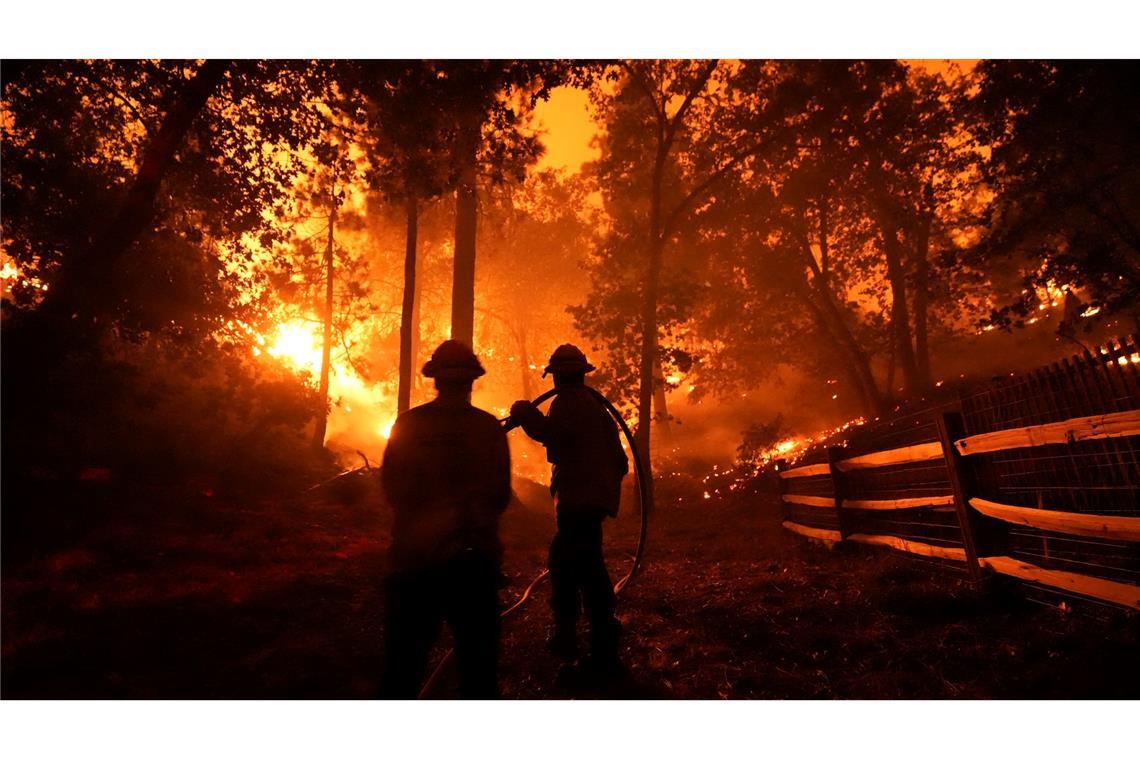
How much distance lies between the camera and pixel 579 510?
4090 mm

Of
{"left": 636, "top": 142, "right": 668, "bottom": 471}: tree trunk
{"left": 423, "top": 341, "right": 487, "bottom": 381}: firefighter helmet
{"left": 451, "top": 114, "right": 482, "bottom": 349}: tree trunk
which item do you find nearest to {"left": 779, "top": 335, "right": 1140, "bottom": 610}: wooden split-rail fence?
{"left": 423, "top": 341, "right": 487, "bottom": 381}: firefighter helmet

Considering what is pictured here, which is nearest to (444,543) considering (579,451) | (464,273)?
(579,451)

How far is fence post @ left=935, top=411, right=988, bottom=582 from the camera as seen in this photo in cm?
507

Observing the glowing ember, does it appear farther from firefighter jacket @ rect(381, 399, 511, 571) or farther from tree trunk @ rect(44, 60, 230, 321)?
firefighter jacket @ rect(381, 399, 511, 571)

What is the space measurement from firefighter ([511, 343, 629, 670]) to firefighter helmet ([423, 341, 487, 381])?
0.87m

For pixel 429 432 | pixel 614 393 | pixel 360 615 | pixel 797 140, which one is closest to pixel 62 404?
pixel 360 615

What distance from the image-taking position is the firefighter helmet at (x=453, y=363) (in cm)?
303

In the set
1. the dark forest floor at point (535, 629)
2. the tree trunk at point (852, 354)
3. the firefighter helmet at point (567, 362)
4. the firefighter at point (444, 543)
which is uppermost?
the tree trunk at point (852, 354)

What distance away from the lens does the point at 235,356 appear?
1375 centimetres

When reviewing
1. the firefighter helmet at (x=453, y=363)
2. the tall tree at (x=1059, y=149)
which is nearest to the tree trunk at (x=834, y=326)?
the tall tree at (x=1059, y=149)

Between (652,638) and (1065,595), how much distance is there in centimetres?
335

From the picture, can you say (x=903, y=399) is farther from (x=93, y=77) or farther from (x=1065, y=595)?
(x=93, y=77)

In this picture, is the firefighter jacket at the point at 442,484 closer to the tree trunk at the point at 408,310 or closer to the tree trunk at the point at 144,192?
the tree trunk at the point at 144,192

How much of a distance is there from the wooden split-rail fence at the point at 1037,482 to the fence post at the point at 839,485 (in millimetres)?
912
